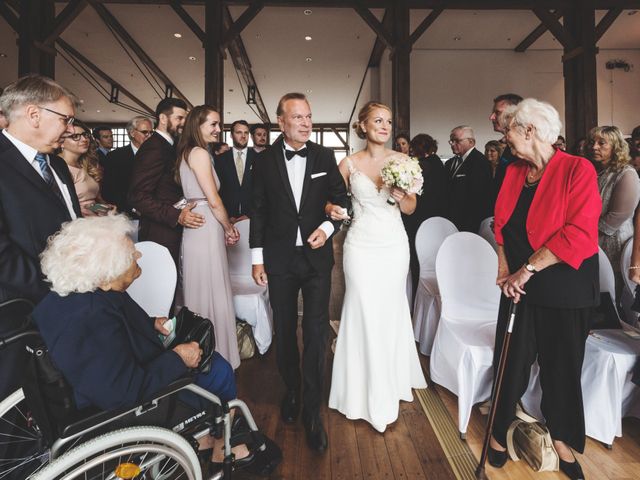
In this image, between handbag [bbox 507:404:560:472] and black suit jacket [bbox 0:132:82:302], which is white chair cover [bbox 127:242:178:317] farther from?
handbag [bbox 507:404:560:472]

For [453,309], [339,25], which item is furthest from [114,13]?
[453,309]

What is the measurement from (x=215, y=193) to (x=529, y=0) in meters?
6.47

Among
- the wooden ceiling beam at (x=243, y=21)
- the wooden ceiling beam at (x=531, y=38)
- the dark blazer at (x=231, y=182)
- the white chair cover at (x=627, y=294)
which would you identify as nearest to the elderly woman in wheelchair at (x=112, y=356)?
the white chair cover at (x=627, y=294)

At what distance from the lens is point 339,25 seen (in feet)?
27.5

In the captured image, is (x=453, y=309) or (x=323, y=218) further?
(x=453, y=309)

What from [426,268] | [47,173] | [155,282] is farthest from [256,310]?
[47,173]

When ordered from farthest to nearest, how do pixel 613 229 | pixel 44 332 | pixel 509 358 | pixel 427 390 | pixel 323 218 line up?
1. pixel 613 229
2. pixel 427 390
3. pixel 323 218
4. pixel 509 358
5. pixel 44 332

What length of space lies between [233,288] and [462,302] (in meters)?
1.94

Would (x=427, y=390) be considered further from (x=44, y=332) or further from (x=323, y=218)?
(x=44, y=332)

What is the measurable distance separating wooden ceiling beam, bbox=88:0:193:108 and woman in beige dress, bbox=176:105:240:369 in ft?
17.4

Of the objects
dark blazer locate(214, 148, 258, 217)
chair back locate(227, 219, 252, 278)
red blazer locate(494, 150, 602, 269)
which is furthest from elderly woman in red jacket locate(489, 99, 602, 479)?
dark blazer locate(214, 148, 258, 217)

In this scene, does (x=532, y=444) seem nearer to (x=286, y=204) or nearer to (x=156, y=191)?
(x=286, y=204)

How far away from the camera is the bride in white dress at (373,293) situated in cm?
237

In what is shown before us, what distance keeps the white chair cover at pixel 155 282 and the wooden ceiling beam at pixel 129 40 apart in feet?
19.2
